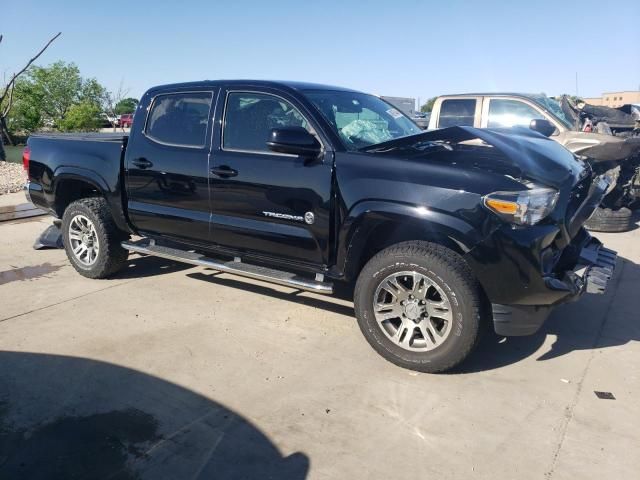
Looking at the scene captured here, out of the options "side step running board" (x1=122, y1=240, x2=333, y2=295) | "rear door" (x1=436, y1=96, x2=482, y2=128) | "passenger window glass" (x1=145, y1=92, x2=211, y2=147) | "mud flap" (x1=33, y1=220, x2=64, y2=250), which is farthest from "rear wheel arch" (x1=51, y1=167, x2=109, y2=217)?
"rear door" (x1=436, y1=96, x2=482, y2=128)

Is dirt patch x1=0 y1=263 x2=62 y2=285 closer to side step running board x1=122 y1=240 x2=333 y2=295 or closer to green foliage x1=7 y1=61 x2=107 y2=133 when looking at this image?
side step running board x1=122 y1=240 x2=333 y2=295

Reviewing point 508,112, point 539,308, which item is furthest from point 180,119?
point 508,112

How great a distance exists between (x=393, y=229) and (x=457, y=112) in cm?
602

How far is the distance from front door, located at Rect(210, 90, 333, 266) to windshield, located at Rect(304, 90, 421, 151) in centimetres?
22

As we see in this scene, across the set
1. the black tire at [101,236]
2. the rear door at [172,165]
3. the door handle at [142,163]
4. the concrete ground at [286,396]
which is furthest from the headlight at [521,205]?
the black tire at [101,236]

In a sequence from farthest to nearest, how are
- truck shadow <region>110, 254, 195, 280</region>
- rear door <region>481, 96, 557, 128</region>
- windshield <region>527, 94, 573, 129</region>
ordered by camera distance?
rear door <region>481, 96, 557, 128</region>
windshield <region>527, 94, 573, 129</region>
truck shadow <region>110, 254, 195, 280</region>

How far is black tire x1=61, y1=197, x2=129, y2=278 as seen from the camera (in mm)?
5234

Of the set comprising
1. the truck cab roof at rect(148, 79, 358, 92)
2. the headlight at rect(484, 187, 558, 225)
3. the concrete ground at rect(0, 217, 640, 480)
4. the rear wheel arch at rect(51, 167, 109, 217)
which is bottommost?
the concrete ground at rect(0, 217, 640, 480)

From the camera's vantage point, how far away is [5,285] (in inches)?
211

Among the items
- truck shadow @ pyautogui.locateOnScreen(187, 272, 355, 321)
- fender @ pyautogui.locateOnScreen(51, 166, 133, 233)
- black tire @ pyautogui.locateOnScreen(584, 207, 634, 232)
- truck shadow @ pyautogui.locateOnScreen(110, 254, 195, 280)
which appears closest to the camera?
truck shadow @ pyautogui.locateOnScreen(187, 272, 355, 321)

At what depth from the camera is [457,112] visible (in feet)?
29.8

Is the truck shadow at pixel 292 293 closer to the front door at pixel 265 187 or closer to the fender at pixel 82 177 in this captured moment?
the front door at pixel 265 187

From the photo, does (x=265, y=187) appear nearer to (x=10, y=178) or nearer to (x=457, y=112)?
(x=457, y=112)

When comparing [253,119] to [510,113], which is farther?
[510,113]
